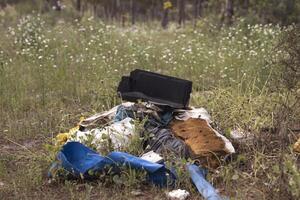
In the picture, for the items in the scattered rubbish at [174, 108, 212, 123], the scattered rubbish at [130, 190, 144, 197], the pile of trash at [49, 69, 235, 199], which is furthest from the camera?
the scattered rubbish at [174, 108, 212, 123]

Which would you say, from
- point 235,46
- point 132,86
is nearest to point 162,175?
point 132,86

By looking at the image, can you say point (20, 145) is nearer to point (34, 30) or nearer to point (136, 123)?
point (136, 123)

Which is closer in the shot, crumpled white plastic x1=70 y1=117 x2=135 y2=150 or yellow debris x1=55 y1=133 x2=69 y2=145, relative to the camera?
crumpled white plastic x1=70 y1=117 x2=135 y2=150

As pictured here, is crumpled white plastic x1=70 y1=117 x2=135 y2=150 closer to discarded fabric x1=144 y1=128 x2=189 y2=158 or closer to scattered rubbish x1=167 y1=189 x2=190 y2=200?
discarded fabric x1=144 y1=128 x2=189 y2=158

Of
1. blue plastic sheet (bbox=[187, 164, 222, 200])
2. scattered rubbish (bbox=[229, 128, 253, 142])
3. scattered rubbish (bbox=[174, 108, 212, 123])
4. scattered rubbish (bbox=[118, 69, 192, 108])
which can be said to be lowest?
scattered rubbish (bbox=[229, 128, 253, 142])

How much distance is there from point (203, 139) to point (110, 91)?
190cm

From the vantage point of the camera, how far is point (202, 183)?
11.2 ft

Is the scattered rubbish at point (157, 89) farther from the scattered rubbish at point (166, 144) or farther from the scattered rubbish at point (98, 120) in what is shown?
A: the scattered rubbish at point (166, 144)

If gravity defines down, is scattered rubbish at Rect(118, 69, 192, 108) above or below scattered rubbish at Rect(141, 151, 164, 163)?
above

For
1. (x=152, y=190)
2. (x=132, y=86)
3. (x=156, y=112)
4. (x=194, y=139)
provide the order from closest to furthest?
1. (x=152, y=190)
2. (x=194, y=139)
3. (x=156, y=112)
4. (x=132, y=86)

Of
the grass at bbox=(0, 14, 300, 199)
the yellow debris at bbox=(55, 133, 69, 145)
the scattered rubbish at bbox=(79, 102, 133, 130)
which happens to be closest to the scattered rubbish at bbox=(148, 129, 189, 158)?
the grass at bbox=(0, 14, 300, 199)

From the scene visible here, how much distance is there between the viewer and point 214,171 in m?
3.73

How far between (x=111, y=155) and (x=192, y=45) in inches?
201

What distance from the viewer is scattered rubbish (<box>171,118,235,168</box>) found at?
3818mm
